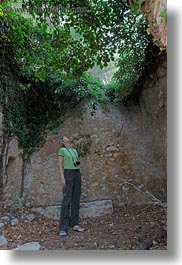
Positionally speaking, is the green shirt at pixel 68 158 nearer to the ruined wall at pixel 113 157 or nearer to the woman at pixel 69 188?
the woman at pixel 69 188

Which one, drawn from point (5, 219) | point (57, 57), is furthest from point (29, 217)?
point (57, 57)

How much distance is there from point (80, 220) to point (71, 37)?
1.57 meters

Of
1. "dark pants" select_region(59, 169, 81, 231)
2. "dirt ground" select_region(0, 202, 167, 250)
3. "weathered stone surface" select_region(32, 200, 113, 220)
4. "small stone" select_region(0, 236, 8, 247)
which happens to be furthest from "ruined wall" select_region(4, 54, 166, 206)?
"small stone" select_region(0, 236, 8, 247)

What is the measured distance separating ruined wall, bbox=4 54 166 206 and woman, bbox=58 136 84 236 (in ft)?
1.60

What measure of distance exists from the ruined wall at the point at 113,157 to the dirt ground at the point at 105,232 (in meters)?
0.19

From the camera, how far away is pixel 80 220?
2.65m

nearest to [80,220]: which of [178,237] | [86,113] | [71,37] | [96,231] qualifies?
[96,231]

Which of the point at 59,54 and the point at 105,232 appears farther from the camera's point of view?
the point at 59,54

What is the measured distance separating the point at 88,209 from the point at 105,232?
0.49 meters

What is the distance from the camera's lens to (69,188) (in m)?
2.35

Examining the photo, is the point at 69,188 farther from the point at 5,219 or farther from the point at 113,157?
the point at 113,157

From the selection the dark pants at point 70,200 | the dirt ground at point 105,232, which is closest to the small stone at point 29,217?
the dirt ground at point 105,232

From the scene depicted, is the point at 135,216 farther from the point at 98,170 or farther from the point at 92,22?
the point at 92,22

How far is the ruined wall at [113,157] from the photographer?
2.88m
